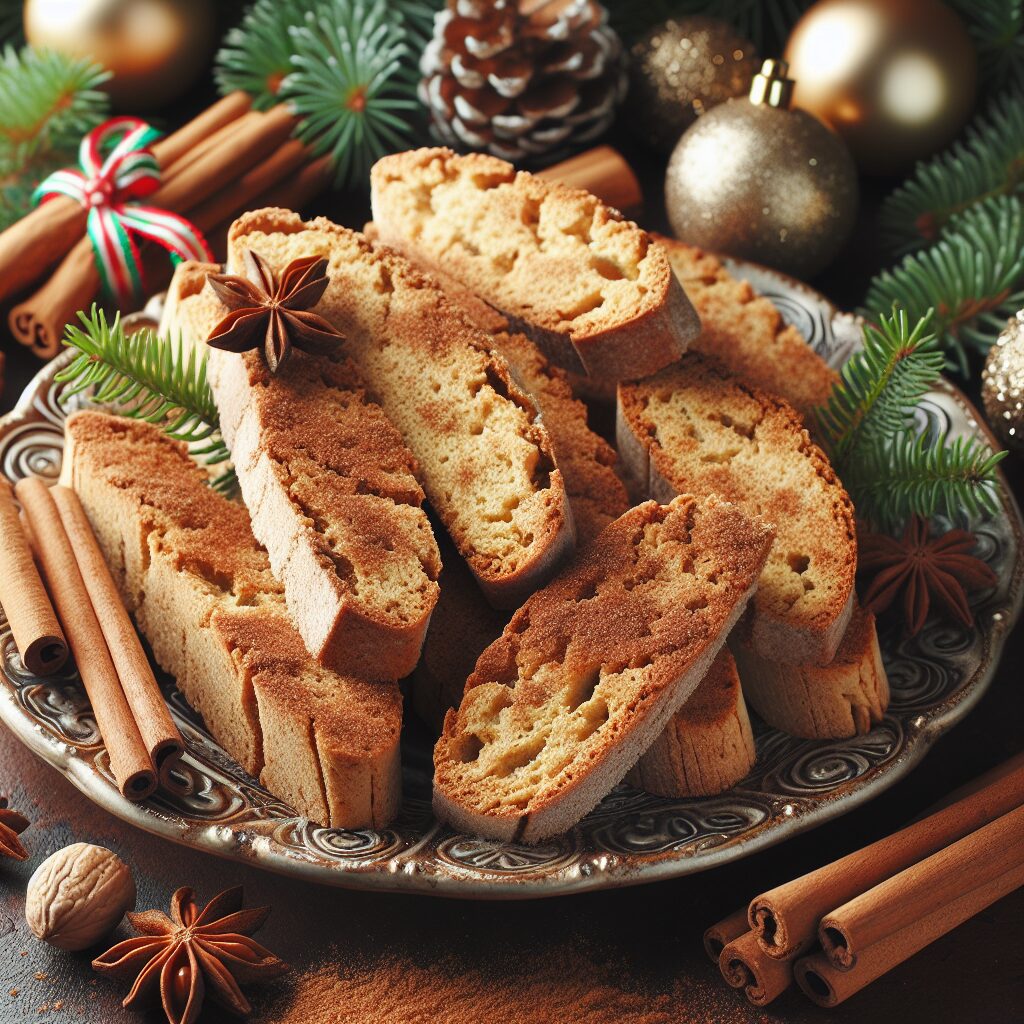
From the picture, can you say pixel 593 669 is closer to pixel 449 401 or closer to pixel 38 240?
pixel 449 401

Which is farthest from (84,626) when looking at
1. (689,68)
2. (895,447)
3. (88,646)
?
(689,68)

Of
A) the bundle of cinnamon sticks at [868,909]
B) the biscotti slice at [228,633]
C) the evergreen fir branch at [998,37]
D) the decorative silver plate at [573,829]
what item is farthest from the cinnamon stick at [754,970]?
the evergreen fir branch at [998,37]

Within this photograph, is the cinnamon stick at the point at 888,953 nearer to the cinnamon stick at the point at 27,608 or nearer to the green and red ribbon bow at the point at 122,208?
the cinnamon stick at the point at 27,608

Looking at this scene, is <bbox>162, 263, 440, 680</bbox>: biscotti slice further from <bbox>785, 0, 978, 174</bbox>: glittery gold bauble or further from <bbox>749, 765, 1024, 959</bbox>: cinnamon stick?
<bbox>785, 0, 978, 174</bbox>: glittery gold bauble

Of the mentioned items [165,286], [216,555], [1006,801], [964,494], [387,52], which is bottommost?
[1006,801]

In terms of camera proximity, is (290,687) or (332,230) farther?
(332,230)

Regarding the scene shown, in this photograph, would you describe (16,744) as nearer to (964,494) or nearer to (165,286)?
(165,286)

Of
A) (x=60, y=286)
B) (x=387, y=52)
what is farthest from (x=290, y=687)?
(x=387, y=52)

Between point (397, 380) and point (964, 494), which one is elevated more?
point (397, 380)
